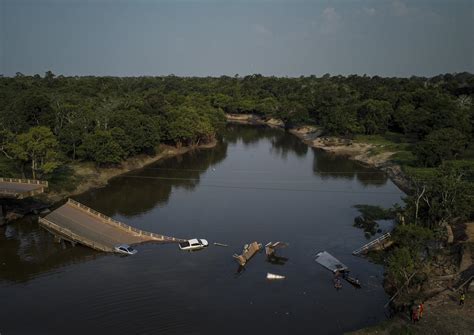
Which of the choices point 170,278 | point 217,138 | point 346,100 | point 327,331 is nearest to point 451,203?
point 327,331

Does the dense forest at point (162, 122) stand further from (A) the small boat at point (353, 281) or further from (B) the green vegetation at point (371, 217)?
(A) the small boat at point (353, 281)

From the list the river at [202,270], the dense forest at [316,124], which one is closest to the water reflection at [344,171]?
the river at [202,270]

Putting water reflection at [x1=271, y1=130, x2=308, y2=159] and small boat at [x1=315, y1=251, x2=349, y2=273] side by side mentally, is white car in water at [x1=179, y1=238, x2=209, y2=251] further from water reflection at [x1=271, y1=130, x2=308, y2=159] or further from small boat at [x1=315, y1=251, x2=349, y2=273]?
water reflection at [x1=271, y1=130, x2=308, y2=159]

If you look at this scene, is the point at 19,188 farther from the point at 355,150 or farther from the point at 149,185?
the point at 355,150

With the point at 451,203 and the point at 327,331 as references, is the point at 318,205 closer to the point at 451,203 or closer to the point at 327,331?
the point at 451,203

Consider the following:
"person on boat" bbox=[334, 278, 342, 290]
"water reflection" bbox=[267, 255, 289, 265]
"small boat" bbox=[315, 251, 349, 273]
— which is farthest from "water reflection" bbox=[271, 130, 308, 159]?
"person on boat" bbox=[334, 278, 342, 290]

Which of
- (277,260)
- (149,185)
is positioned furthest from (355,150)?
(277,260)
